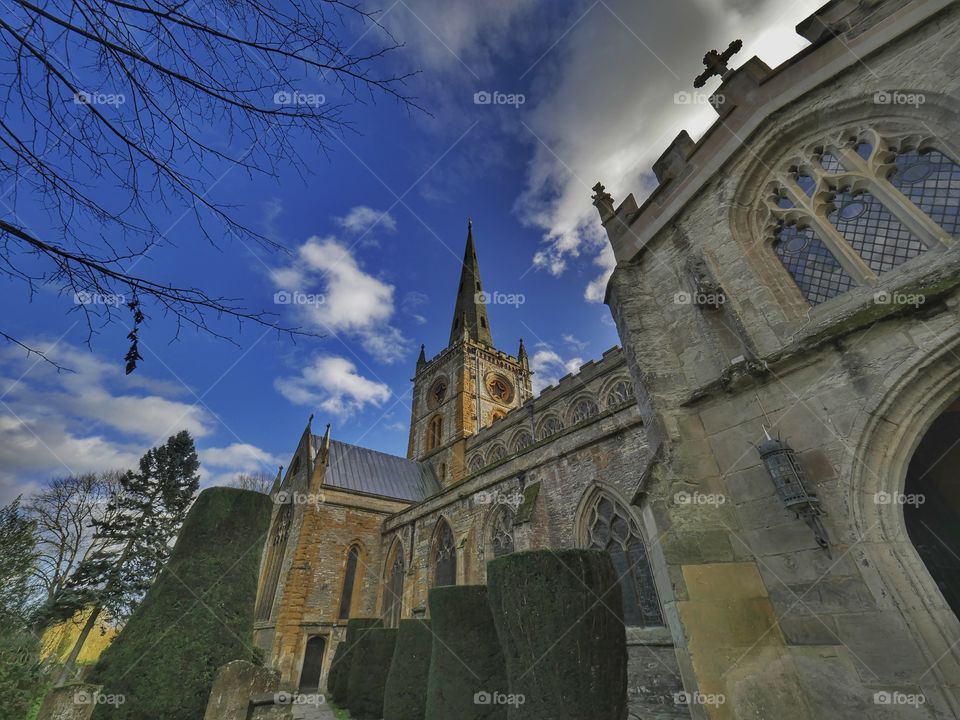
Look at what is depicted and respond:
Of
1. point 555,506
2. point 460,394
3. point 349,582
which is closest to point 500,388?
point 460,394

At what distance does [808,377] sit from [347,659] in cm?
1582

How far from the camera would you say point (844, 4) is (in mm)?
4941

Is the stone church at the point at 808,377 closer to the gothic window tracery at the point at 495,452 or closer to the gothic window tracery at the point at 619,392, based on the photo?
the gothic window tracery at the point at 619,392

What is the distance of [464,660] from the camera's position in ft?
20.5

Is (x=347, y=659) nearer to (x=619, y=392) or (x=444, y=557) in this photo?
(x=444, y=557)

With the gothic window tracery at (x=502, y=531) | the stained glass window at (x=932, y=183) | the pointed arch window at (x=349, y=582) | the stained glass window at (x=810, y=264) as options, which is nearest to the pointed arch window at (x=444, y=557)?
the gothic window tracery at (x=502, y=531)

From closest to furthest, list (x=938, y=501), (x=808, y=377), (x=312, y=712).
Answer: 1. (x=808, y=377)
2. (x=938, y=501)
3. (x=312, y=712)

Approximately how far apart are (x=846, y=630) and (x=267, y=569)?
2378 centimetres

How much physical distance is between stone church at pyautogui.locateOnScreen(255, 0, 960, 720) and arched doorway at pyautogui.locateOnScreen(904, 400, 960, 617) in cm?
3

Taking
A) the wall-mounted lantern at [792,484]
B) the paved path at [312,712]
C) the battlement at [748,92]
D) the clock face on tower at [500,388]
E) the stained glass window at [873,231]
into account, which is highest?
the clock face on tower at [500,388]

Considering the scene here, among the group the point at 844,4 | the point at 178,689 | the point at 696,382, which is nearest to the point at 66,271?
the point at 178,689

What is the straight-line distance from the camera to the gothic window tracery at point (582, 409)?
20.5m

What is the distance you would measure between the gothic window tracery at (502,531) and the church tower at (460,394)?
43.7 ft

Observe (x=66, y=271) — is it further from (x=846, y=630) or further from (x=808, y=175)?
(x=808, y=175)
